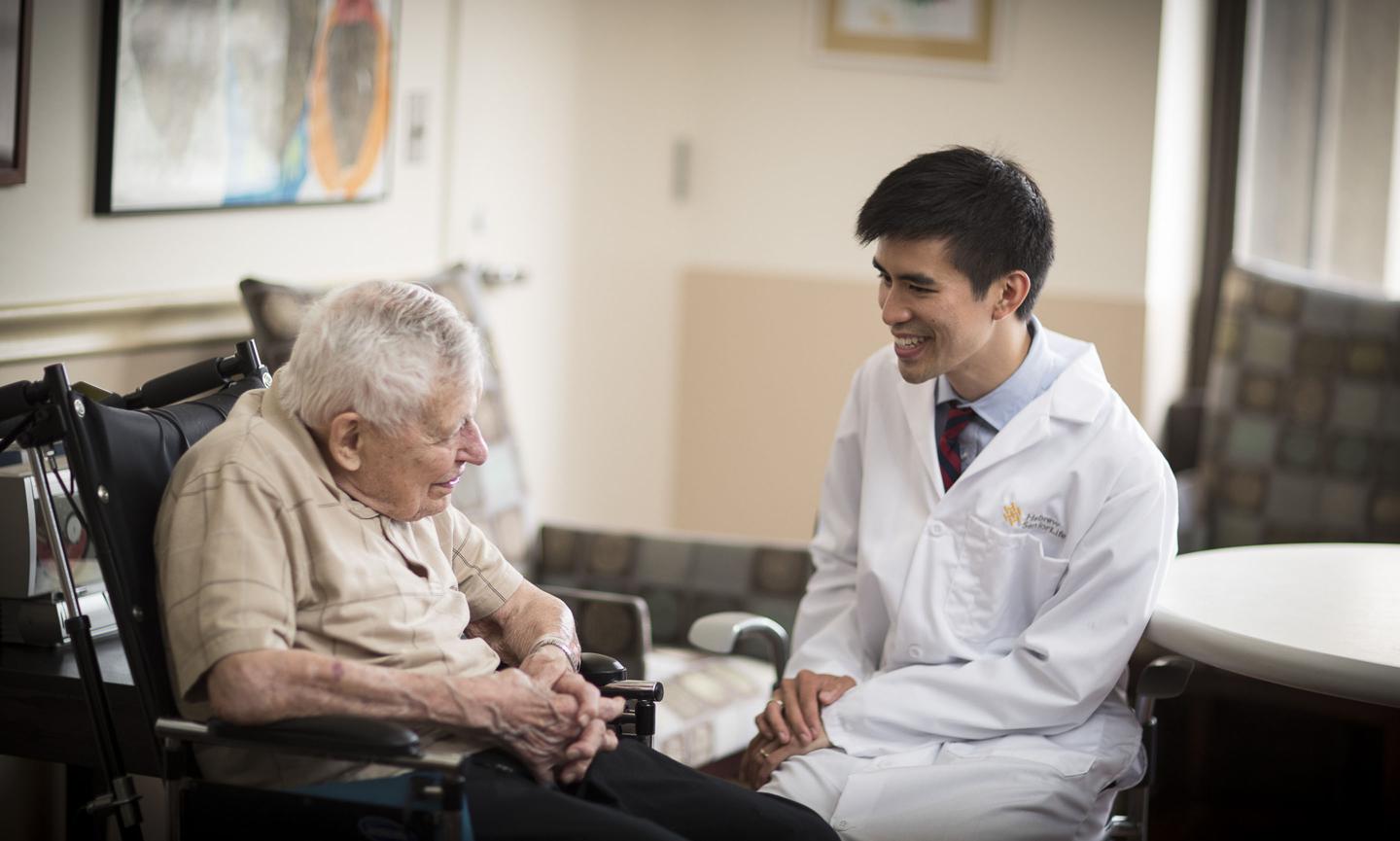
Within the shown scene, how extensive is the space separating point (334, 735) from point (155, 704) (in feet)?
0.82

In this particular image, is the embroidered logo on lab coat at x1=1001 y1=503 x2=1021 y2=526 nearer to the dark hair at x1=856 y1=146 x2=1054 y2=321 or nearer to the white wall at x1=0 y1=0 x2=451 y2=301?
the dark hair at x1=856 y1=146 x2=1054 y2=321

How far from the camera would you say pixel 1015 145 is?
3990 mm

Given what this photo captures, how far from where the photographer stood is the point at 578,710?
1.71 metres

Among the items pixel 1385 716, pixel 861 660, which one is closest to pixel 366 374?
pixel 861 660

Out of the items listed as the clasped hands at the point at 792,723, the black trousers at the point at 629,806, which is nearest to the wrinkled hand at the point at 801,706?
the clasped hands at the point at 792,723

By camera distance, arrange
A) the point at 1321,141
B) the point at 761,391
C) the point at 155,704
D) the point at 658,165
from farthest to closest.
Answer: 1. the point at 761,391
2. the point at 658,165
3. the point at 1321,141
4. the point at 155,704

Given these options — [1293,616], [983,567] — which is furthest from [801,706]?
[1293,616]

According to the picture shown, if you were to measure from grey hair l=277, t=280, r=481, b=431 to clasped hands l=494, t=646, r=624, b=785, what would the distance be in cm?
33

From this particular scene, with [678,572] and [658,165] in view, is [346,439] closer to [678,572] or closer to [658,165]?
[678,572]

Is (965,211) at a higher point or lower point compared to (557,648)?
higher

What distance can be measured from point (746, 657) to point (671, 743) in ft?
1.78

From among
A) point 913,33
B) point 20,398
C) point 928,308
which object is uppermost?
point 913,33

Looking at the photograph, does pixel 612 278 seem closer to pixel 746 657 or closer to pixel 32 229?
pixel 746 657

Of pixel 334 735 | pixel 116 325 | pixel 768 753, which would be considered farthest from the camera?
pixel 116 325
